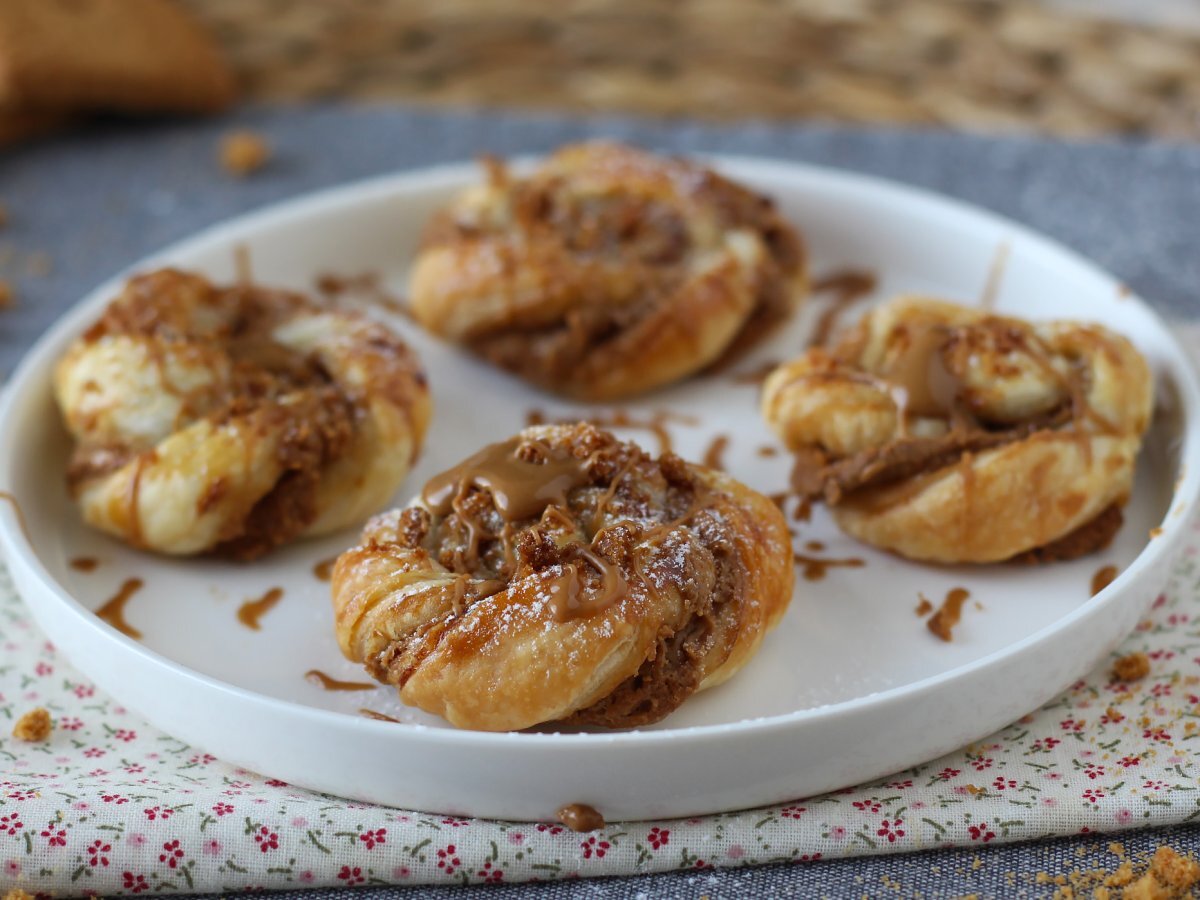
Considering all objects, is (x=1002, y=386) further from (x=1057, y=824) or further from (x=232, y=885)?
(x=232, y=885)

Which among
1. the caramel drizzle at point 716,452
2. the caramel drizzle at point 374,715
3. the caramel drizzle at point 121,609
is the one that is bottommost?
the caramel drizzle at point 121,609

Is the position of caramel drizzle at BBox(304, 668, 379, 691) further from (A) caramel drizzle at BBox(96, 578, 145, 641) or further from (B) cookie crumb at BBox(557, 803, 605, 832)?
(B) cookie crumb at BBox(557, 803, 605, 832)

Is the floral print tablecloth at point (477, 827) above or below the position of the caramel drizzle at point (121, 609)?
above

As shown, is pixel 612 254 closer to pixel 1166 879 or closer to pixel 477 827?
pixel 477 827

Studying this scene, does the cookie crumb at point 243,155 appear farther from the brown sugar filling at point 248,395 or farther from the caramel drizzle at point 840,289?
the caramel drizzle at point 840,289

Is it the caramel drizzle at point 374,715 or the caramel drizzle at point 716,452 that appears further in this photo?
the caramel drizzle at point 716,452

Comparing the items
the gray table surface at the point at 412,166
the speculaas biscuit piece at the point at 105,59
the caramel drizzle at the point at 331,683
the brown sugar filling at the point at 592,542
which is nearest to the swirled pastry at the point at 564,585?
the brown sugar filling at the point at 592,542
